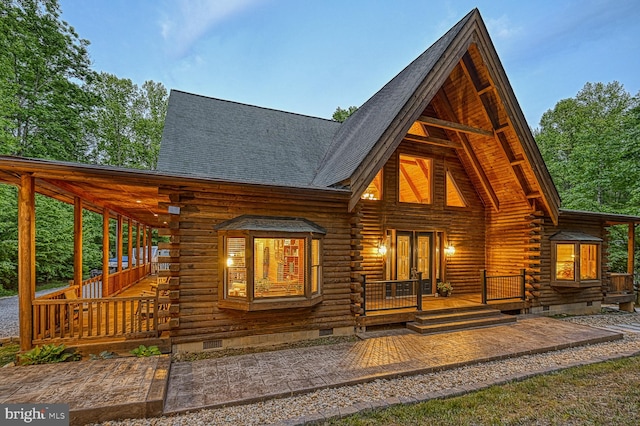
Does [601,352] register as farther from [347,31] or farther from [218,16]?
[347,31]

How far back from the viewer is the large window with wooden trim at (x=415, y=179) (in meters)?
10.2

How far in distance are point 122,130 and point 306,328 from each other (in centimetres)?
2234

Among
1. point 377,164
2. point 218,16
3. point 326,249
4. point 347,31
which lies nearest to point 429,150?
point 377,164

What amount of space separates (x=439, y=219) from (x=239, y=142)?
7.56 meters

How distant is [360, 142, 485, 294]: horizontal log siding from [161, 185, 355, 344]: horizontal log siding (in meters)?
2.36

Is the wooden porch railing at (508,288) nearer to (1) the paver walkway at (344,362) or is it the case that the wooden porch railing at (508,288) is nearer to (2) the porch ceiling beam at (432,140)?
(1) the paver walkway at (344,362)

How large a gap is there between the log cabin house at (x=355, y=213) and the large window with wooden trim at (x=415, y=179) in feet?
0.19

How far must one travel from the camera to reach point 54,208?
14.8 m

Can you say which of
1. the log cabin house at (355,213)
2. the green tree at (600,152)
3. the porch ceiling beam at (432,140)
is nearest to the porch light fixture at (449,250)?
the log cabin house at (355,213)

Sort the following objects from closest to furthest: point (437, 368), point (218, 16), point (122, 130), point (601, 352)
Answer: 1. point (437, 368)
2. point (601, 352)
3. point (122, 130)
4. point (218, 16)

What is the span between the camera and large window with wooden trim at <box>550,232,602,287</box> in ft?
32.4

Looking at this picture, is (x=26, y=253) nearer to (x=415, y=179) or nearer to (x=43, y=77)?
(x=415, y=179)

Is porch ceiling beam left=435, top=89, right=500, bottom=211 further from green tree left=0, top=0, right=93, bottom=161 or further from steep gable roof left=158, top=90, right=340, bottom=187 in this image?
green tree left=0, top=0, right=93, bottom=161

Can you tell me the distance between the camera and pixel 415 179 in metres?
10.5
